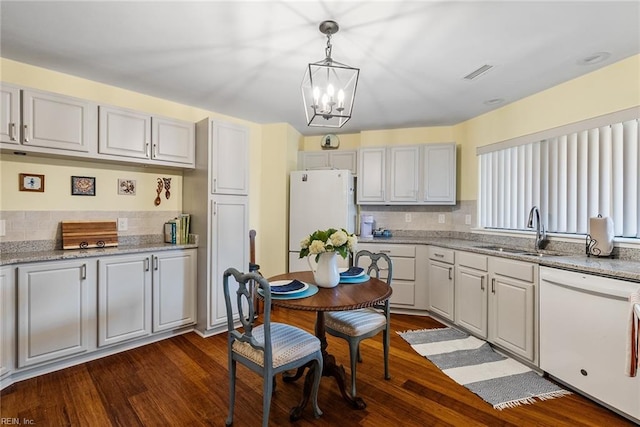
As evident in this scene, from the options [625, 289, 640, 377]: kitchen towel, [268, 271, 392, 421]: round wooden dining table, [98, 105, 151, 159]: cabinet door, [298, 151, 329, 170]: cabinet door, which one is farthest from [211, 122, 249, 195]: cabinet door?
[625, 289, 640, 377]: kitchen towel

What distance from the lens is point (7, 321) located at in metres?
2.14

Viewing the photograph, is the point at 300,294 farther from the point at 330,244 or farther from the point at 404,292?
the point at 404,292

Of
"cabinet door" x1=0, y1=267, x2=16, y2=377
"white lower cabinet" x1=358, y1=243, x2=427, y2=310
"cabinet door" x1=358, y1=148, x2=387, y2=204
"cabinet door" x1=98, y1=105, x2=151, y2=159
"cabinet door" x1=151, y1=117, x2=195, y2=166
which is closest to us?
"cabinet door" x1=0, y1=267, x2=16, y2=377

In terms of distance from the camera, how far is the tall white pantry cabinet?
3076 mm

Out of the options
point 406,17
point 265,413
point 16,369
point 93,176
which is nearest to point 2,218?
point 93,176

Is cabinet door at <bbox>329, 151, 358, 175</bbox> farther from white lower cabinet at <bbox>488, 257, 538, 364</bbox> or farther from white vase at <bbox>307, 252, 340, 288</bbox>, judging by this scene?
white vase at <bbox>307, 252, 340, 288</bbox>

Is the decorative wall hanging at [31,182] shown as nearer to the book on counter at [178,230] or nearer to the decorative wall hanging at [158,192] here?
the decorative wall hanging at [158,192]

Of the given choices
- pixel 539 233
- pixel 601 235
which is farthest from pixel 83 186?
pixel 601 235

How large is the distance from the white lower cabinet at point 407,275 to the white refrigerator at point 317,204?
0.54 m

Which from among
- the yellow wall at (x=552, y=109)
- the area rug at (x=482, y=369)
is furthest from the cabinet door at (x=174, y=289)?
the yellow wall at (x=552, y=109)

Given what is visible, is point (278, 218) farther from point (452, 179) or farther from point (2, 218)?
point (2, 218)

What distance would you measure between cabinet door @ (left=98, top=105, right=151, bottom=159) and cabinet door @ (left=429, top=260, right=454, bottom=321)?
3.24 metres

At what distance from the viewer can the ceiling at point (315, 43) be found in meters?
1.81

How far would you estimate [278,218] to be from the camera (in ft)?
13.7
